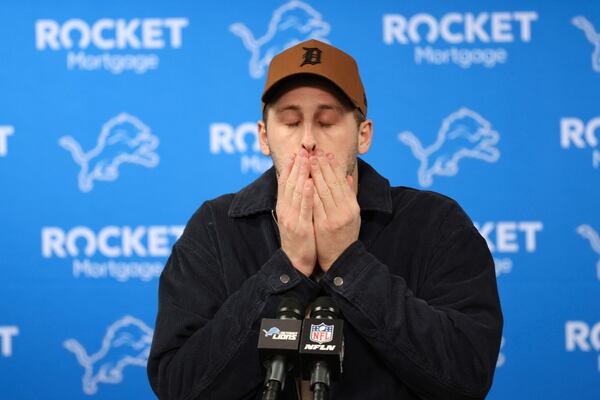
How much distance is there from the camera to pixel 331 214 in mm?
1354

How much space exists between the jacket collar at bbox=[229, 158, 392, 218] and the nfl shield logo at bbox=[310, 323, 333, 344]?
18.4 inches

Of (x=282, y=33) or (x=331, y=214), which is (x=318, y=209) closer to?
(x=331, y=214)

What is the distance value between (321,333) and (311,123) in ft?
1.62

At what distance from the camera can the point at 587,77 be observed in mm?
2887

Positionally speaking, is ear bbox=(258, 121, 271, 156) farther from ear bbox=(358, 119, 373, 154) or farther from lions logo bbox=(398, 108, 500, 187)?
lions logo bbox=(398, 108, 500, 187)

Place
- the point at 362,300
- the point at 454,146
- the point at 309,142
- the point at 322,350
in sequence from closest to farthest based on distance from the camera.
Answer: the point at 322,350
the point at 362,300
the point at 309,142
the point at 454,146

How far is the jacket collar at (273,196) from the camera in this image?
1.56 metres

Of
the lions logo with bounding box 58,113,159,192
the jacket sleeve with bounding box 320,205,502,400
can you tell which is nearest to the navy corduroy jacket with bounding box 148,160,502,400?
the jacket sleeve with bounding box 320,205,502,400

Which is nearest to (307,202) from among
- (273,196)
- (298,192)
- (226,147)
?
(298,192)

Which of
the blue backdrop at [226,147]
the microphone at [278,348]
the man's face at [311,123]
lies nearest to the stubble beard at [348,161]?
the man's face at [311,123]

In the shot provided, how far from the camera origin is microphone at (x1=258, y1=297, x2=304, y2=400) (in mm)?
1055

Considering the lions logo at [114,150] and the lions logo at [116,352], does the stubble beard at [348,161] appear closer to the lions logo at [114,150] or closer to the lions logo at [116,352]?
the lions logo at [114,150]

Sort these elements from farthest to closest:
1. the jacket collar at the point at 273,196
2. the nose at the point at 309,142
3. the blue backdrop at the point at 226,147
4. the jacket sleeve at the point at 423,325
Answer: the blue backdrop at the point at 226,147 → the jacket collar at the point at 273,196 → the nose at the point at 309,142 → the jacket sleeve at the point at 423,325

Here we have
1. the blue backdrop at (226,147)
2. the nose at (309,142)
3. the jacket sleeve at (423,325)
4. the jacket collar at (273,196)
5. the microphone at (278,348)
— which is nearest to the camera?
the microphone at (278,348)
